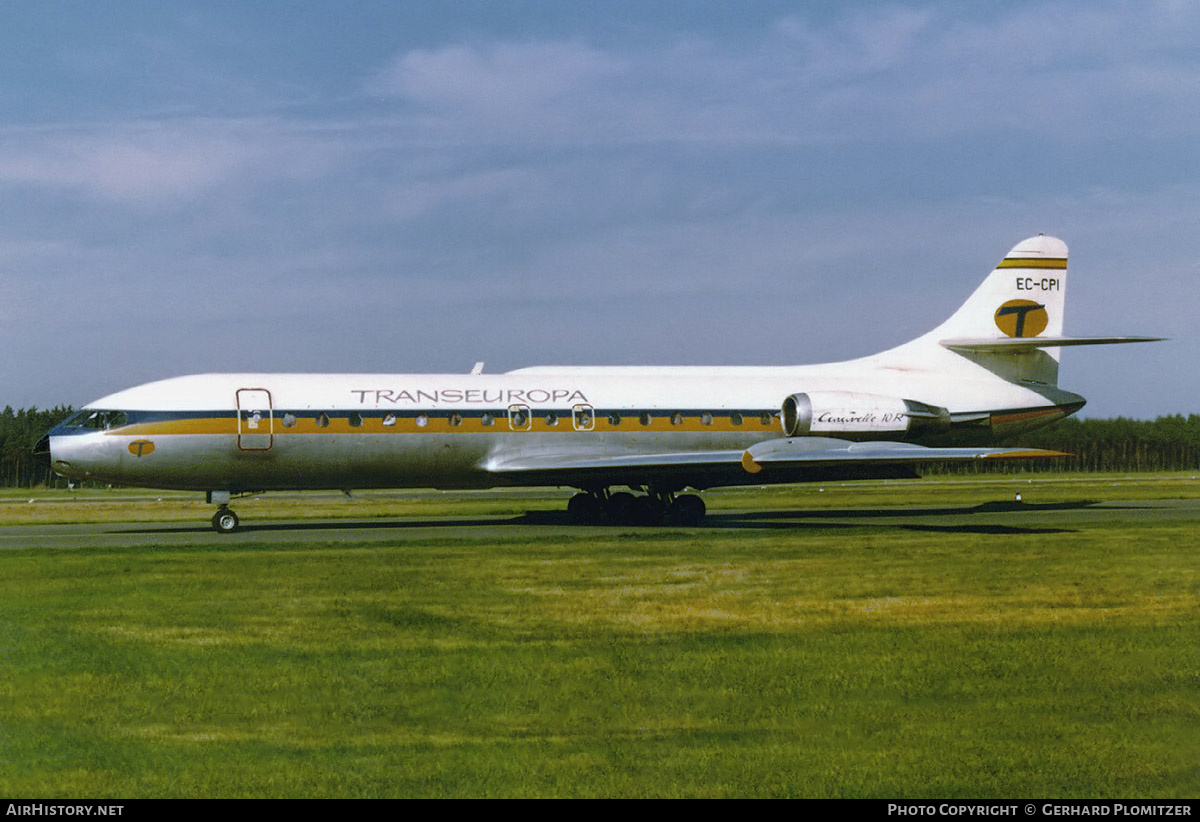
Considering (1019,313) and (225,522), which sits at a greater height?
(1019,313)

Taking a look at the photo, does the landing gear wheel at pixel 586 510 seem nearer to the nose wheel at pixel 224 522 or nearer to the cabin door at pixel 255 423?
the cabin door at pixel 255 423

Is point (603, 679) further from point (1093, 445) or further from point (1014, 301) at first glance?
point (1093, 445)

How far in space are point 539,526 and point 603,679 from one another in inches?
711

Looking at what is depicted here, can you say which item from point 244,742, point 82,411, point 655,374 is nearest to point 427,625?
point 244,742

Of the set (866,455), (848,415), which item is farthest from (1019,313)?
(866,455)

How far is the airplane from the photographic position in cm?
2588

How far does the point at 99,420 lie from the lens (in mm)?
25688

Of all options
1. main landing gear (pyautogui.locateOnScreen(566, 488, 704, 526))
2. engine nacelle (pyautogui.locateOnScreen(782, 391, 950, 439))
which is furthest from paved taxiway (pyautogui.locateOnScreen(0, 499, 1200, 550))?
engine nacelle (pyautogui.locateOnScreen(782, 391, 950, 439))

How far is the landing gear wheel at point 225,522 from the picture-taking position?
26391 millimetres

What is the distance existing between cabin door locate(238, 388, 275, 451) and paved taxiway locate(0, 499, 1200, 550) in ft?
6.61

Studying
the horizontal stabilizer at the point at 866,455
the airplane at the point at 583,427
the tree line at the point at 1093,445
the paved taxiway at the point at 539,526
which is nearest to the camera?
the paved taxiway at the point at 539,526

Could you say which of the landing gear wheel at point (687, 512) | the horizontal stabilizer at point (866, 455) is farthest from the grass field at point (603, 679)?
the landing gear wheel at point (687, 512)

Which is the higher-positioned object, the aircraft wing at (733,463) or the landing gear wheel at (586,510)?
the aircraft wing at (733,463)

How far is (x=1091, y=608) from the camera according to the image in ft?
43.9
